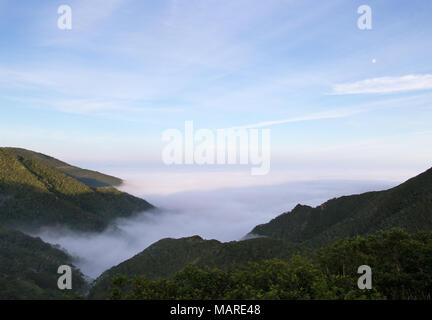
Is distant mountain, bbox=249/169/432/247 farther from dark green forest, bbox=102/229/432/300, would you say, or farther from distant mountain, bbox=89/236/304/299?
dark green forest, bbox=102/229/432/300

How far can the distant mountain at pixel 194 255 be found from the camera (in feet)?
376

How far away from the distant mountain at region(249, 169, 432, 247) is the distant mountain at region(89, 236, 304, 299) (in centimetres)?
2325

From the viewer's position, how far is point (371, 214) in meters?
127

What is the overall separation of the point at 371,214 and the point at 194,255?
3521 inches

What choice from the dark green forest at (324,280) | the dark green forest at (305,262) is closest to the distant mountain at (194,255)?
the dark green forest at (305,262)

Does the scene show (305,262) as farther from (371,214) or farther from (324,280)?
(371,214)

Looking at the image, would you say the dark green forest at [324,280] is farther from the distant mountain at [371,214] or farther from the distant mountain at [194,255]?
the distant mountain at [194,255]

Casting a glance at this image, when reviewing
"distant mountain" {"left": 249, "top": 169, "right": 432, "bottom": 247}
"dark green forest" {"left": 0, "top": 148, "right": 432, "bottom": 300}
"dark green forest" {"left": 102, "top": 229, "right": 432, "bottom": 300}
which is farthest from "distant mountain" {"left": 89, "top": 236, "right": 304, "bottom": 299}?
"dark green forest" {"left": 102, "top": 229, "right": 432, "bottom": 300}

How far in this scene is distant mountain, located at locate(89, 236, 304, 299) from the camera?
115 metres

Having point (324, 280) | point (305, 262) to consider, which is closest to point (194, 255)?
point (305, 262)

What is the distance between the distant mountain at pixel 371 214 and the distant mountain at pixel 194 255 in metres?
23.2

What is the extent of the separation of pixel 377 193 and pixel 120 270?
15692 cm

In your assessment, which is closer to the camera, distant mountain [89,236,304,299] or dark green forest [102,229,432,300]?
dark green forest [102,229,432,300]
